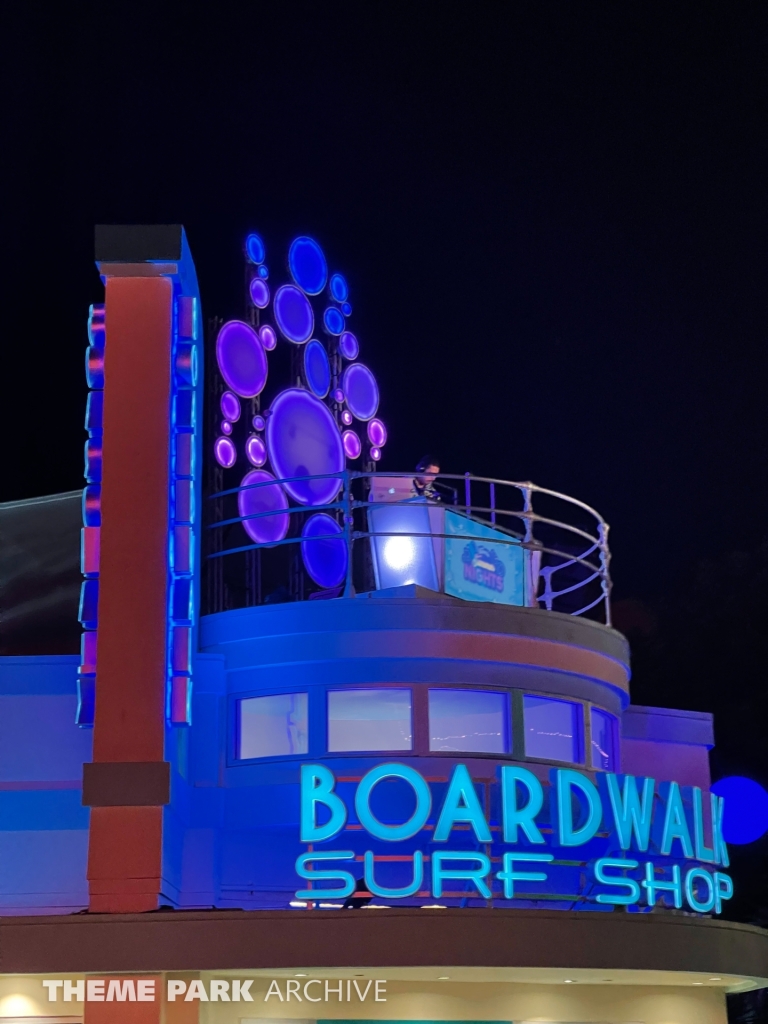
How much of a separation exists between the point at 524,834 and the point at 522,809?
0.33 m

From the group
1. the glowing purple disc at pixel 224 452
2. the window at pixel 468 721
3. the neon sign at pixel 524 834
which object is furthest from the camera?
the glowing purple disc at pixel 224 452

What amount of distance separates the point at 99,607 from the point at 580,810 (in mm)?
6770

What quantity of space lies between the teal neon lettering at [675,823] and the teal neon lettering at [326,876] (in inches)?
176

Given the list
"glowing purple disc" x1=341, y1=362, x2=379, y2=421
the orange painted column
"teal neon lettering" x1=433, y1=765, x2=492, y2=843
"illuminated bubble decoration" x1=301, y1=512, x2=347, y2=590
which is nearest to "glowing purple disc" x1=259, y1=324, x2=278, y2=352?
"glowing purple disc" x1=341, y1=362, x2=379, y2=421

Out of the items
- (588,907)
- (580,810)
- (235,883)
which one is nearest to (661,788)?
(580,810)

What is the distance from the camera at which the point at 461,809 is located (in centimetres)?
1706

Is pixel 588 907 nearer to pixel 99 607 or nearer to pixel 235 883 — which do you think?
pixel 235 883

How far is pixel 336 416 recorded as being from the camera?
26.9m

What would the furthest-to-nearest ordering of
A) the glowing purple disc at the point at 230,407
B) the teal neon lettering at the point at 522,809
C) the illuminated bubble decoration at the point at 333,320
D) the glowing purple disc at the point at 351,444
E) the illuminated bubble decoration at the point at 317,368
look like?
the illuminated bubble decoration at the point at 333,320 < the glowing purple disc at the point at 351,444 < the illuminated bubble decoration at the point at 317,368 < the glowing purple disc at the point at 230,407 < the teal neon lettering at the point at 522,809

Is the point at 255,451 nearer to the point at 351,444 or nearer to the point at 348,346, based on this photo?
the point at 351,444

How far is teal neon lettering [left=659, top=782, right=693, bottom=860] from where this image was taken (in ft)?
60.9

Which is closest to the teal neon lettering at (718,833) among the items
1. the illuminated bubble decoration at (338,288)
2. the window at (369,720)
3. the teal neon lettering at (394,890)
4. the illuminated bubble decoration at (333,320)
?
the window at (369,720)

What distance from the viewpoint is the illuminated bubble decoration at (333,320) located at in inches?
1067

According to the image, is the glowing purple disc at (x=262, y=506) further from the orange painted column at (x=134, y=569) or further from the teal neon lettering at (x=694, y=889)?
the teal neon lettering at (x=694, y=889)
